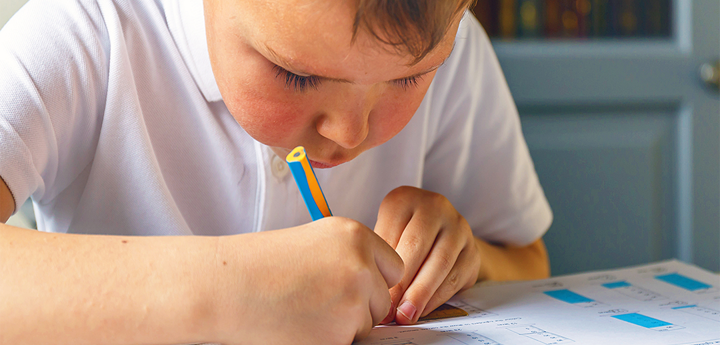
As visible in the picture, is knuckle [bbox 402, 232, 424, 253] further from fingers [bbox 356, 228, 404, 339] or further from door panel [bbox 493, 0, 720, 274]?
door panel [bbox 493, 0, 720, 274]

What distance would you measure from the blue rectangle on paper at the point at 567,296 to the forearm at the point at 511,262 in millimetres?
102

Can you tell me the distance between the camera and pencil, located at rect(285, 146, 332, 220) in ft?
1.19

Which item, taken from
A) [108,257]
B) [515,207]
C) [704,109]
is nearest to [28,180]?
[108,257]

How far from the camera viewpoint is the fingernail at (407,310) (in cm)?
42

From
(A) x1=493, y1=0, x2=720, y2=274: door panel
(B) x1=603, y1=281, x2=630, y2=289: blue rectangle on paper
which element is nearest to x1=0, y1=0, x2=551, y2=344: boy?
(B) x1=603, y1=281, x2=630, y2=289: blue rectangle on paper

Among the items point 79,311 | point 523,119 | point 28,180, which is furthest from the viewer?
point 523,119

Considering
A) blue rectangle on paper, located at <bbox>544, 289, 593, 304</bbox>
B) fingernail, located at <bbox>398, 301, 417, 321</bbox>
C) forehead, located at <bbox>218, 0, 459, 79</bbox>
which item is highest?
forehead, located at <bbox>218, 0, 459, 79</bbox>

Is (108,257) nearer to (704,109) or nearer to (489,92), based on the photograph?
(489,92)

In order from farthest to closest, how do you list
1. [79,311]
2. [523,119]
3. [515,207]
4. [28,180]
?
[523,119] < [515,207] < [28,180] < [79,311]

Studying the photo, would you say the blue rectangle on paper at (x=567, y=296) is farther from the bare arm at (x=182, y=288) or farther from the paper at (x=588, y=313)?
the bare arm at (x=182, y=288)

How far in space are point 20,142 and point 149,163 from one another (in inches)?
4.8

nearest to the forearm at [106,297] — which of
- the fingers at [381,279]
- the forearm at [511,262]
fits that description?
the fingers at [381,279]

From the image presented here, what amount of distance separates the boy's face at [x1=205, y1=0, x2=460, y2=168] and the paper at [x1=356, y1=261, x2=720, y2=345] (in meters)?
0.15

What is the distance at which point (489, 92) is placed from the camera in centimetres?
73
